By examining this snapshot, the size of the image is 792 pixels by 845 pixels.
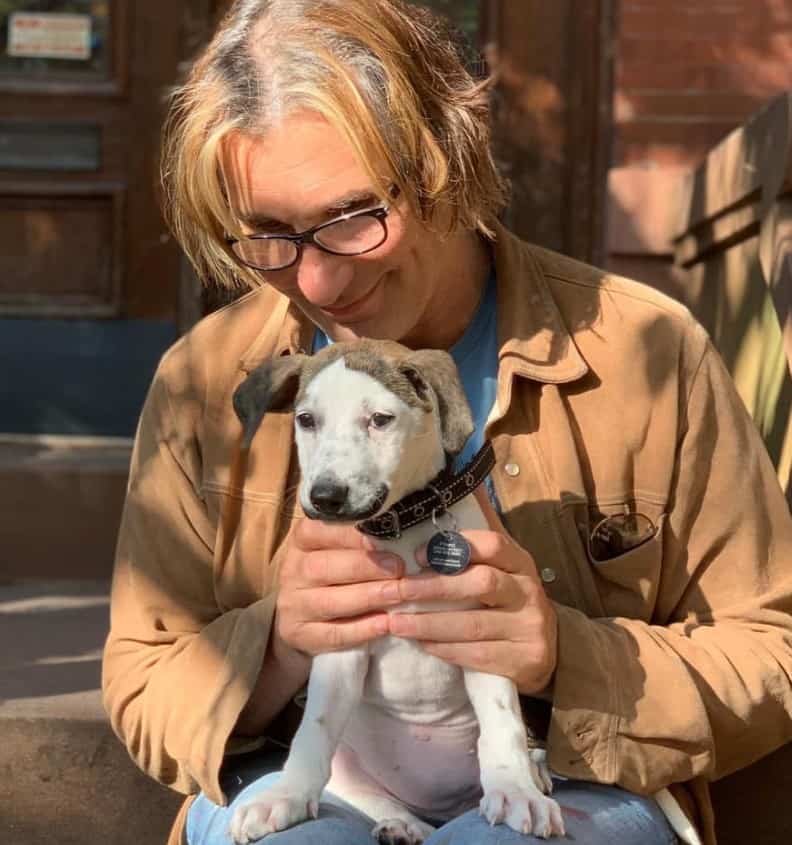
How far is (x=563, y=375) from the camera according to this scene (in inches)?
111

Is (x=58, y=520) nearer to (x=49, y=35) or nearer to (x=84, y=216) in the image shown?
(x=84, y=216)

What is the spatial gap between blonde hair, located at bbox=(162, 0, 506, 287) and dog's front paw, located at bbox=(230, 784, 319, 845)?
0.96 m

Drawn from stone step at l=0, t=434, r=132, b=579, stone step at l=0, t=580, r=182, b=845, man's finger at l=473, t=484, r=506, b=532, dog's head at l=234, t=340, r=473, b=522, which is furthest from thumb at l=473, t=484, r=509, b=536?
stone step at l=0, t=434, r=132, b=579

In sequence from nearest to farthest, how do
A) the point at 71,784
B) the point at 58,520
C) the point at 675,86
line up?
the point at 71,784 < the point at 58,520 < the point at 675,86

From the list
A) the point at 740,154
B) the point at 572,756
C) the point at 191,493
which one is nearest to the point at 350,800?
the point at 572,756

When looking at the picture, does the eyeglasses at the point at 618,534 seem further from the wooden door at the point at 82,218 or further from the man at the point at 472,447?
the wooden door at the point at 82,218

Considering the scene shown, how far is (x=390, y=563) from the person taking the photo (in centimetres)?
257

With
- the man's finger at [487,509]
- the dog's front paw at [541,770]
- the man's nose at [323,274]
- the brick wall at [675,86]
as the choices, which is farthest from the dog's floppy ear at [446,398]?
the brick wall at [675,86]

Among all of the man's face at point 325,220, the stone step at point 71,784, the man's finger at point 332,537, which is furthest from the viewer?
the stone step at point 71,784

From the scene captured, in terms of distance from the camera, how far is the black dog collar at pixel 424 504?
2.56 metres

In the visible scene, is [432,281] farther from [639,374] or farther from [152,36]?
[152,36]

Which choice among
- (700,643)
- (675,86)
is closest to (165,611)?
(700,643)

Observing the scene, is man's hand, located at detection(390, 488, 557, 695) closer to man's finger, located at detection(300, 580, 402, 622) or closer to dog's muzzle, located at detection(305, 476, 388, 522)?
man's finger, located at detection(300, 580, 402, 622)

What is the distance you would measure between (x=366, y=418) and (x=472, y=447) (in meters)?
0.39
